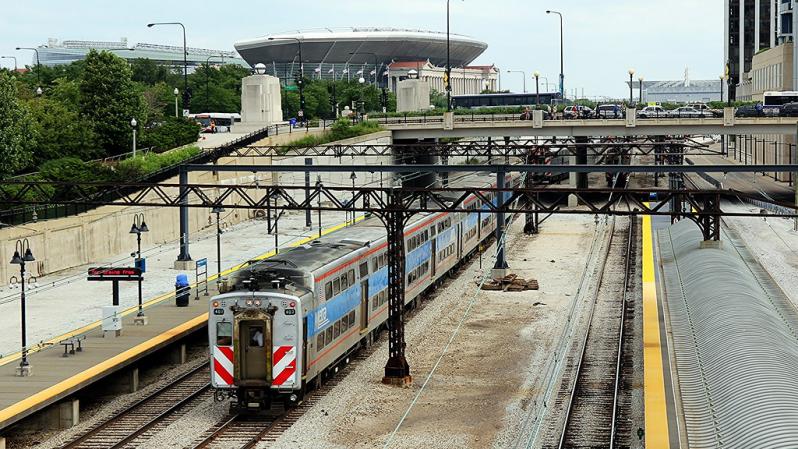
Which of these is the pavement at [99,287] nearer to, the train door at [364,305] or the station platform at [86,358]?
the station platform at [86,358]

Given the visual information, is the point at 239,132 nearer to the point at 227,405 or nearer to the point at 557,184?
the point at 557,184

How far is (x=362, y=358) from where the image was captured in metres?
35.2

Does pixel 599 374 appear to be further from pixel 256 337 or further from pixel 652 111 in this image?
pixel 652 111

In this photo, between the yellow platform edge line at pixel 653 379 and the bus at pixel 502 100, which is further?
the bus at pixel 502 100

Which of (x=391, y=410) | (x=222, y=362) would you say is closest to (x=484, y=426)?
(x=391, y=410)

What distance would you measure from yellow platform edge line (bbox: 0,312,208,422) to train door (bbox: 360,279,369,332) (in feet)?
18.7

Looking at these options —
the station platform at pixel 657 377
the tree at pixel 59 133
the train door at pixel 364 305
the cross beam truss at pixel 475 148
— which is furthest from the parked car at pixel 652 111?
the train door at pixel 364 305

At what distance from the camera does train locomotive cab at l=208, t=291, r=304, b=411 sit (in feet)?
88.3

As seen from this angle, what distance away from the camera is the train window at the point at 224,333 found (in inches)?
1070

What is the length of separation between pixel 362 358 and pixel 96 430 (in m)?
10.0

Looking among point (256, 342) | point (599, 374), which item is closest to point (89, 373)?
point (256, 342)

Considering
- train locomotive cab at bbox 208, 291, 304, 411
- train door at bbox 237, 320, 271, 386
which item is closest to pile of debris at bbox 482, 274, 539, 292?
train locomotive cab at bbox 208, 291, 304, 411

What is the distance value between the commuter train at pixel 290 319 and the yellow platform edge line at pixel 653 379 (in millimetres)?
5856

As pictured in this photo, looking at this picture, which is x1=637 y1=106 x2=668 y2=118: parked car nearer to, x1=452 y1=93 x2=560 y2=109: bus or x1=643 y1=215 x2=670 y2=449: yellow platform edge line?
x1=452 y1=93 x2=560 y2=109: bus
